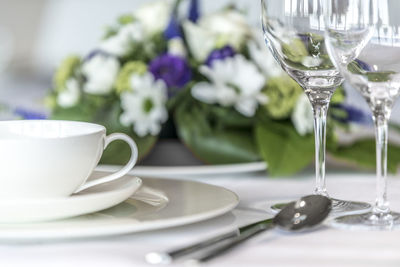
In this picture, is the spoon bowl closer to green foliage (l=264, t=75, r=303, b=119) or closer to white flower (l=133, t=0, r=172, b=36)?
green foliage (l=264, t=75, r=303, b=119)

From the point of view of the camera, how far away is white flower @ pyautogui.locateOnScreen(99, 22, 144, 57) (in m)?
1.07

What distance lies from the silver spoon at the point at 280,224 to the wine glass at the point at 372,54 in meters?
0.02

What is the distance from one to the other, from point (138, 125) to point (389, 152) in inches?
13.4

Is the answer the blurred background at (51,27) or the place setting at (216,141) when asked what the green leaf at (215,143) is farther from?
the blurred background at (51,27)

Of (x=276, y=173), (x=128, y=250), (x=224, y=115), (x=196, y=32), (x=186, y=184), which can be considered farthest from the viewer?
(x=196, y=32)

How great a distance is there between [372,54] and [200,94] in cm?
43

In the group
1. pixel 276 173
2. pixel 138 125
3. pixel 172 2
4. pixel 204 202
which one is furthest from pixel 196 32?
pixel 204 202

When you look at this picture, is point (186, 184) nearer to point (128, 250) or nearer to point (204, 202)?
point (204, 202)

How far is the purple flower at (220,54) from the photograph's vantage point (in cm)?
99

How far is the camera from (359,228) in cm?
55

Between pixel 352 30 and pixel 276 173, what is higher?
pixel 352 30

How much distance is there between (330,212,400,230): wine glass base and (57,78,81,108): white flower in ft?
1.94

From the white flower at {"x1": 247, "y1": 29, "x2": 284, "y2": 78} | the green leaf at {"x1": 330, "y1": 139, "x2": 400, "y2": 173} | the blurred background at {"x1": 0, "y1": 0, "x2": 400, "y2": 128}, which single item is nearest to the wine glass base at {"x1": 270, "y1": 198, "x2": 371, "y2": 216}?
the green leaf at {"x1": 330, "y1": 139, "x2": 400, "y2": 173}

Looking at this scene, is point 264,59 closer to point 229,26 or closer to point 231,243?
point 229,26
